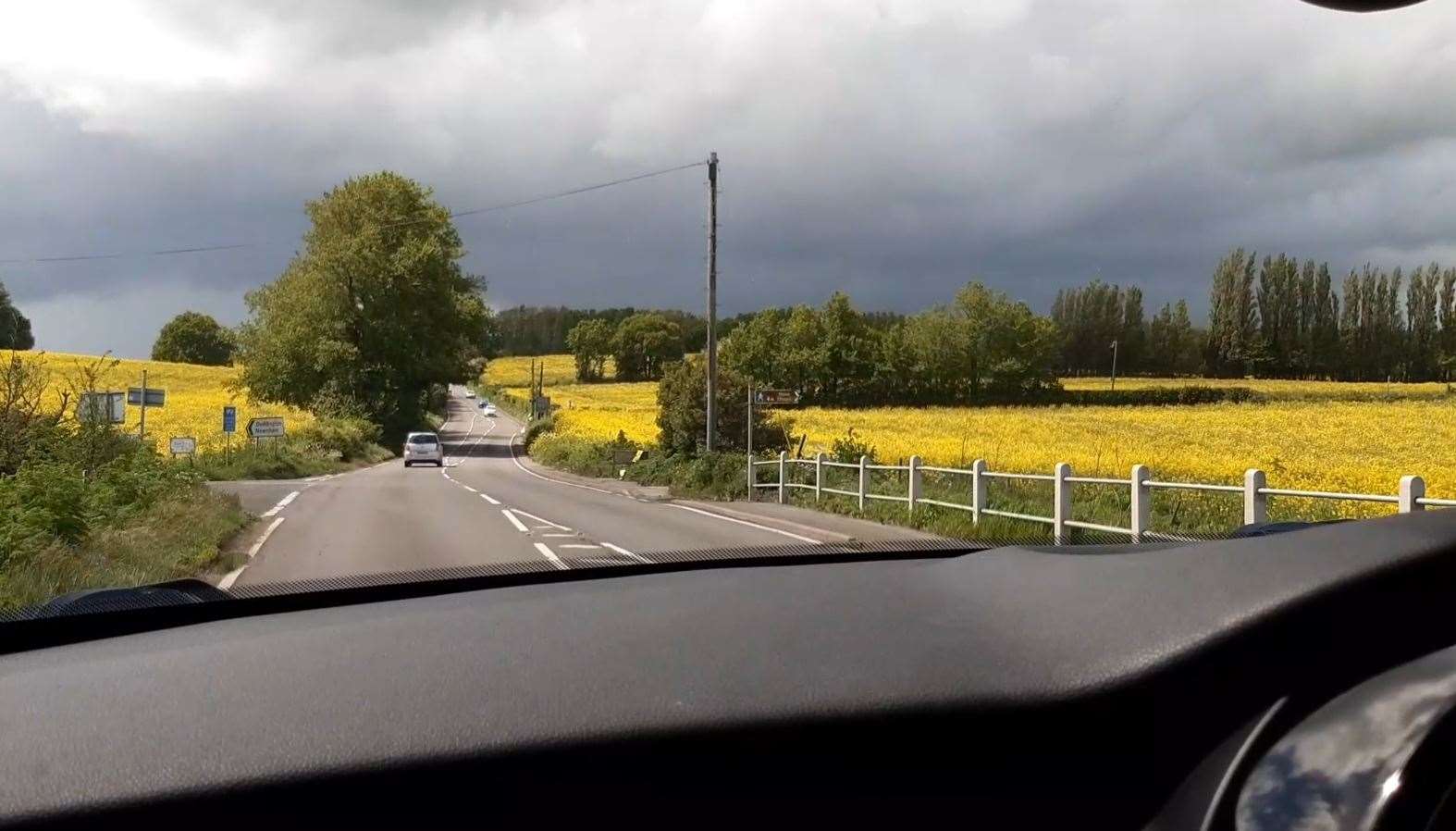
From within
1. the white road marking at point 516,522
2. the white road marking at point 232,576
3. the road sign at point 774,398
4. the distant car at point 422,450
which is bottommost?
the distant car at point 422,450

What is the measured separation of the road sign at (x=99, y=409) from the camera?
1377 cm

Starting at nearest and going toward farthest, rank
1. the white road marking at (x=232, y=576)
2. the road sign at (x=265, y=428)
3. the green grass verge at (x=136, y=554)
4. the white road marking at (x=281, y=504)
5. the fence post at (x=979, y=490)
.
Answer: the green grass verge at (x=136, y=554) → the white road marking at (x=232, y=576) → the fence post at (x=979, y=490) → the white road marking at (x=281, y=504) → the road sign at (x=265, y=428)

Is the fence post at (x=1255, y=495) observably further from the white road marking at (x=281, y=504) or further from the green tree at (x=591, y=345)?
the green tree at (x=591, y=345)

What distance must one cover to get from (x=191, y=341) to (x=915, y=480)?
82.8 meters

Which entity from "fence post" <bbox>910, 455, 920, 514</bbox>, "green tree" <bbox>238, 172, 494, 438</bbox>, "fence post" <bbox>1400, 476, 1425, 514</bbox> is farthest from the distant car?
"fence post" <bbox>1400, 476, 1425, 514</bbox>

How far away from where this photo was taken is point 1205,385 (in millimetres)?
31094

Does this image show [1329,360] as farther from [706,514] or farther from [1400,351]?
[706,514]

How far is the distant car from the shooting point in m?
41.1

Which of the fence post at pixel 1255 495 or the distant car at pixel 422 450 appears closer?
the fence post at pixel 1255 495

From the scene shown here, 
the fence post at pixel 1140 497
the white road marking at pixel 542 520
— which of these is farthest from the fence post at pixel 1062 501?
the white road marking at pixel 542 520

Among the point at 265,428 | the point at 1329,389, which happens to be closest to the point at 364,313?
the point at 265,428

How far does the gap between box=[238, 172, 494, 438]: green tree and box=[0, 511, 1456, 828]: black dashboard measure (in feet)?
186

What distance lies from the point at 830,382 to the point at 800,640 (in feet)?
181

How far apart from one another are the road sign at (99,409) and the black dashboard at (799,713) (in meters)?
13.6
